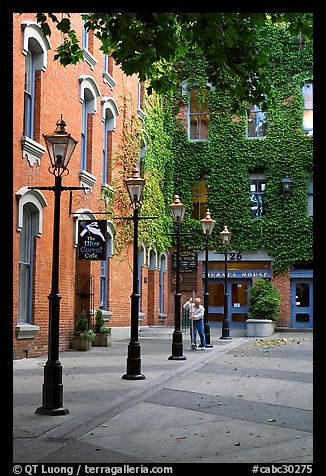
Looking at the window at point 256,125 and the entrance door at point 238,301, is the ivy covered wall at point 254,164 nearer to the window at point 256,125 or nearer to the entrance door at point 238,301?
the window at point 256,125

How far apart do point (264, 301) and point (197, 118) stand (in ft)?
34.9

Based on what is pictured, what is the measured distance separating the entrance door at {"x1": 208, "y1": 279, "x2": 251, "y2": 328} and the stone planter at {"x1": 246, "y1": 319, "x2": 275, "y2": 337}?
367 centimetres

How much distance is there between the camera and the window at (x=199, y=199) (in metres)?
34.6

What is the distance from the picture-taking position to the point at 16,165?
1541cm

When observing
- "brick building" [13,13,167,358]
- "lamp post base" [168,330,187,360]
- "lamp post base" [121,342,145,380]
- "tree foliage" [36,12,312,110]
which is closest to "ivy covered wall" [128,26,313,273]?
"brick building" [13,13,167,358]

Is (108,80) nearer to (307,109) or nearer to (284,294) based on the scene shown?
(307,109)

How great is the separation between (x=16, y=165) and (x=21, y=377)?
4.94m

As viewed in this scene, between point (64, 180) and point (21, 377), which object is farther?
point (64, 180)

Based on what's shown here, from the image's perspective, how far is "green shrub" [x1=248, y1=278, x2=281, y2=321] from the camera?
30.6 metres

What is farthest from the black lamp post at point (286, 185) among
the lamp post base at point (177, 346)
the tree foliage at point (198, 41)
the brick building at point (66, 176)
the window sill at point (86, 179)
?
the tree foliage at point (198, 41)

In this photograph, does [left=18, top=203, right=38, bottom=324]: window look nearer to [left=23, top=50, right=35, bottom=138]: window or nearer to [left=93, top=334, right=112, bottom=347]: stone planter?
[left=23, top=50, right=35, bottom=138]: window

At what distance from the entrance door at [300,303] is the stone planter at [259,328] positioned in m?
3.65
